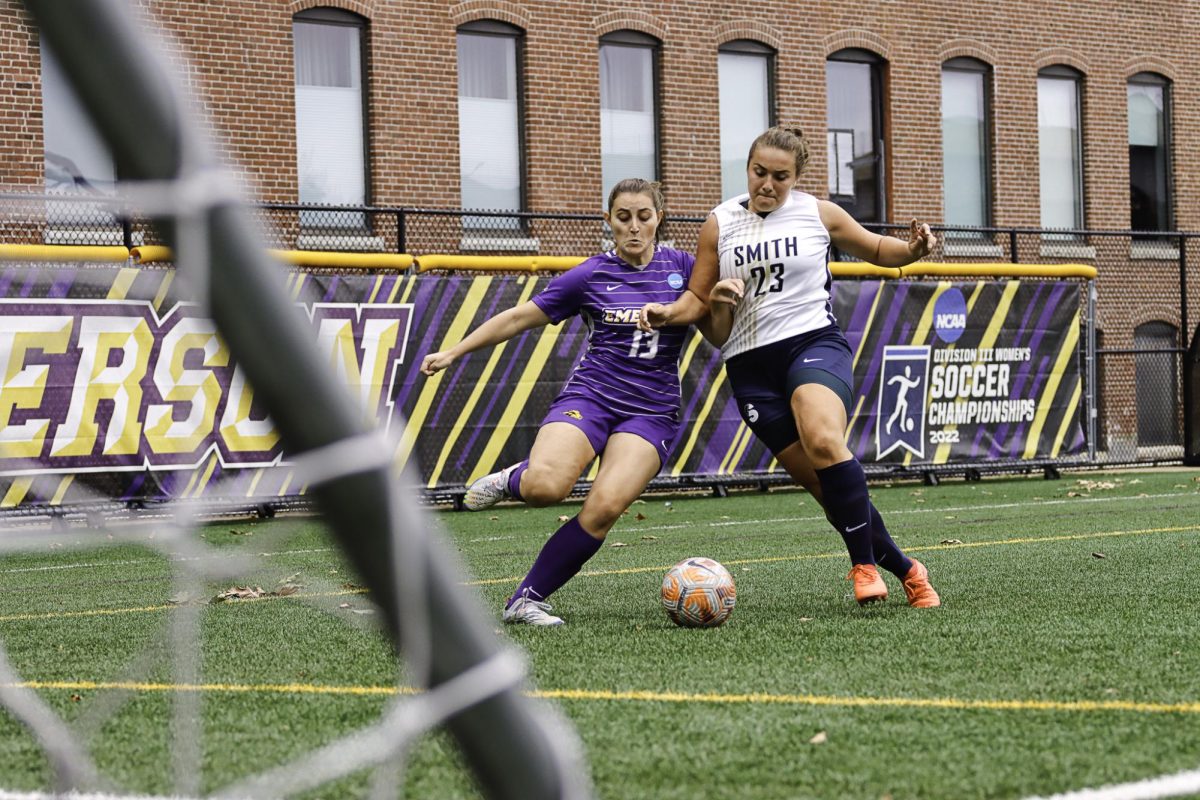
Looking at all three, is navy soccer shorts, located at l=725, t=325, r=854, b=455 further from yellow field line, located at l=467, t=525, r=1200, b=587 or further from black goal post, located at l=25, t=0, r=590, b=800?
black goal post, located at l=25, t=0, r=590, b=800

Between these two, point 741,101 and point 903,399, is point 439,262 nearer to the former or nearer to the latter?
point 903,399

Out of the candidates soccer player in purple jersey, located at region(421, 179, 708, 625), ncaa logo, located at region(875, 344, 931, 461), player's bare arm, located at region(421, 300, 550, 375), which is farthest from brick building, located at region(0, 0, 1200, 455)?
soccer player in purple jersey, located at region(421, 179, 708, 625)

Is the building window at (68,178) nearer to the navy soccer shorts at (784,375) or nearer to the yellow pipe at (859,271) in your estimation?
the yellow pipe at (859,271)

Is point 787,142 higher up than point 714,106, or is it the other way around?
point 714,106

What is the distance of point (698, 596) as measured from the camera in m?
6.31

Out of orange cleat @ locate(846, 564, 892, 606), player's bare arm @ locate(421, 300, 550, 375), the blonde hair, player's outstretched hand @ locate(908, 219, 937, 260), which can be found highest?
the blonde hair

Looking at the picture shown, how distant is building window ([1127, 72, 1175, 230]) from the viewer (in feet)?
84.5

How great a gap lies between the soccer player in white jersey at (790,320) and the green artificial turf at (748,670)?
32cm

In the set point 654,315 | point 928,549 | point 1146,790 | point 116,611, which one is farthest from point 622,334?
point 1146,790

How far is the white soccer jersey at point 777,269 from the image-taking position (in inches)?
270

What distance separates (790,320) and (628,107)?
15.0 metres

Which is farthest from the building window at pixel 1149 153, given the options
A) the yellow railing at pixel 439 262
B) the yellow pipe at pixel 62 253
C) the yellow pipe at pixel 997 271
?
the yellow pipe at pixel 62 253

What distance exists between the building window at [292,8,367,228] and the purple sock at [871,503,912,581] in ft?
44.0

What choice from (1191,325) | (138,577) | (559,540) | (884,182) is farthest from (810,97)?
(559,540)
